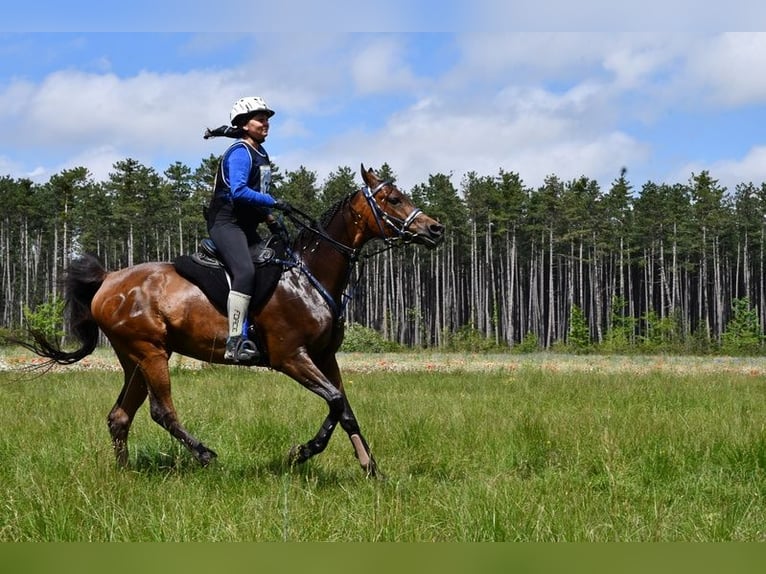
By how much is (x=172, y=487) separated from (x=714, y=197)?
8246cm

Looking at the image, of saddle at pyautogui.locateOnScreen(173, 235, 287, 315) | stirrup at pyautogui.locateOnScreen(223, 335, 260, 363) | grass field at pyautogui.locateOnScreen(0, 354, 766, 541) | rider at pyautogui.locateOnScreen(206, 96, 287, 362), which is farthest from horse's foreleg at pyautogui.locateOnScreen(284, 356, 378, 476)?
saddle at pyautogui.locateOnScreen(173, 235, 287, 315)

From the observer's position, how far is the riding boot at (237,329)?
20.7ft

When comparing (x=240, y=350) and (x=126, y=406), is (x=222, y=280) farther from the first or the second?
(x=126, y=406)

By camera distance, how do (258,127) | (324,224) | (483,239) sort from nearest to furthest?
(258,127) → (324,224) → (483,239)

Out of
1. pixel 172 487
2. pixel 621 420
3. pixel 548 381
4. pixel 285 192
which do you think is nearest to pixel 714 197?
pixel 285 192

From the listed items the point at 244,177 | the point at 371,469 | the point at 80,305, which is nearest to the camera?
the point at 371,469

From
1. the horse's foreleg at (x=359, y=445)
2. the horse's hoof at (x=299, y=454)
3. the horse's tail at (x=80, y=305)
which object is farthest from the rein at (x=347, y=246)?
the horse's tail at (x=80, y=305)

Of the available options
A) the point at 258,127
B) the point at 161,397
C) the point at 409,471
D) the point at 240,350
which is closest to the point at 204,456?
the point at 161,397

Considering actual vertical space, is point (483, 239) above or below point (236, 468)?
above

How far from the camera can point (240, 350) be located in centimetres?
630

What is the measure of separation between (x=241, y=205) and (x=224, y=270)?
630 mm

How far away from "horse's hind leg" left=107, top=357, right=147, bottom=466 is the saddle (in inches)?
42.4

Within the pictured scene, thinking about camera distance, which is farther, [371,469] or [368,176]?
[368,176]

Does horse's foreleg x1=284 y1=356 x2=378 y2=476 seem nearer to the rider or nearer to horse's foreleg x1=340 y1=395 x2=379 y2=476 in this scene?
horse's foreleg x1=340 y1=395 x2=379 y2=476
